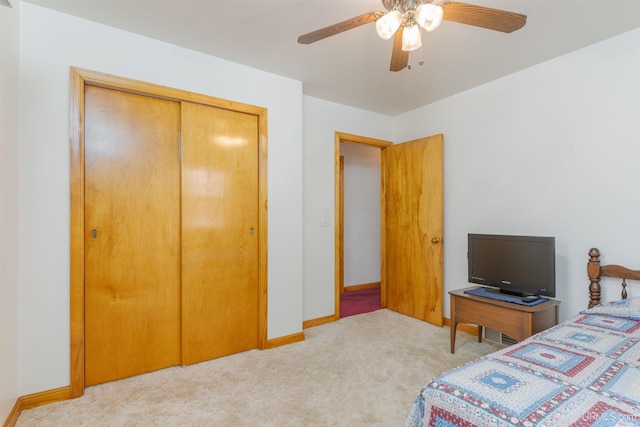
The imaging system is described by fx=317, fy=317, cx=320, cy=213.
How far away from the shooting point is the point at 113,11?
1954mm

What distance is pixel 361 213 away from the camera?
517cm

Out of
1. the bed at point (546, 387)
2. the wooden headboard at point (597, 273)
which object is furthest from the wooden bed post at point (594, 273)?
the bed at point (546, 387)

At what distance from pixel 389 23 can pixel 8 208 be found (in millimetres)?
2189

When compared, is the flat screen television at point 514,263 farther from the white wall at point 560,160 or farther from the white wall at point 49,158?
the white wall at point 49,158

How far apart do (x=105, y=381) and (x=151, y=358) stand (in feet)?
0.97

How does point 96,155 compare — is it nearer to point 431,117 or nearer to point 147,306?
point 147,306

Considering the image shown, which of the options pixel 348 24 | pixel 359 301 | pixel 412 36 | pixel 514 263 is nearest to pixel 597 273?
pixel 514 263

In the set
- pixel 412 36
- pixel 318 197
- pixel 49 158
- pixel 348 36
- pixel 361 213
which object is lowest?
pixel 361 213

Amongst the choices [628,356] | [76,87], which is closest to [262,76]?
[76,87]

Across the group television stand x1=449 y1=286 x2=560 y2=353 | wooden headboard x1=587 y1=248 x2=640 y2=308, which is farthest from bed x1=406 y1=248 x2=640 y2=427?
wooden headboard x1=587 y1=248 x2=640 y2=308

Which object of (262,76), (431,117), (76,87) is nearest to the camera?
(76,87)

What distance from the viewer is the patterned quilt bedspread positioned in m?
0.99

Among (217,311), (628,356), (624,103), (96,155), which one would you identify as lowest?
(217,311)

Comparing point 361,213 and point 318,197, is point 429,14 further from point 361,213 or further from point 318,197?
point 361,213
